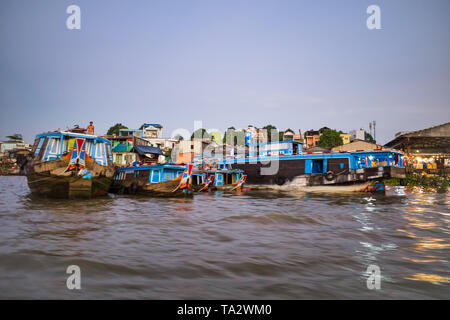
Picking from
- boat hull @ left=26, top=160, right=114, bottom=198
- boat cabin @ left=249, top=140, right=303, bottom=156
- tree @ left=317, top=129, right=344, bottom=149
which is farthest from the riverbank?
tree @ left=317, top=129, right=344, bottom=149

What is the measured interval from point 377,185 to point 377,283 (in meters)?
19.2

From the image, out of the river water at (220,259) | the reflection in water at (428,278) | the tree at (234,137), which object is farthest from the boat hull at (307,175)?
the tree at (234,137)

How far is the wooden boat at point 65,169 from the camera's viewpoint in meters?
13.7

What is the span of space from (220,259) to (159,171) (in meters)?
12.7

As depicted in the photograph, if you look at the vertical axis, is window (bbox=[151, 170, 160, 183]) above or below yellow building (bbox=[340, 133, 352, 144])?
below

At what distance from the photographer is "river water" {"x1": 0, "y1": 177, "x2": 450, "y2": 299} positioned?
11.3 ft

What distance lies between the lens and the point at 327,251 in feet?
16.9

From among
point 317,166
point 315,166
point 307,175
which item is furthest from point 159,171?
point 317,166

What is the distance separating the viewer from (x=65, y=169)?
13641mm

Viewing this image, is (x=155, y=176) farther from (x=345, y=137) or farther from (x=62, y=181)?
(x=345, y=137)

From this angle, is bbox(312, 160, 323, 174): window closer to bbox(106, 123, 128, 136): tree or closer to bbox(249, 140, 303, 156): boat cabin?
bbox(249, 140, 303, 156): boat cabin
